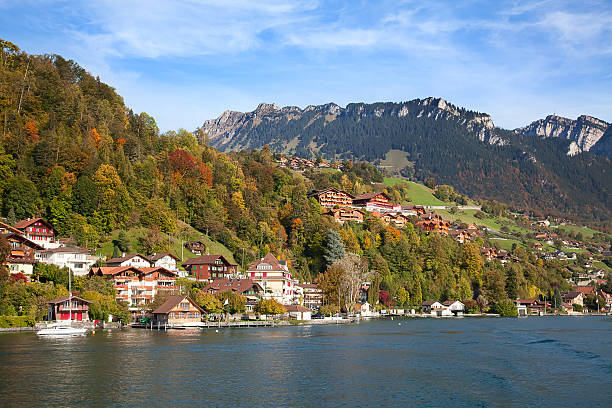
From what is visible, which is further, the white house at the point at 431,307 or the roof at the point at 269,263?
the white house at the point at 431,307

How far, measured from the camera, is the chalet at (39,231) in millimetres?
87062

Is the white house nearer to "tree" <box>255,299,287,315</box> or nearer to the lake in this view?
"tree" <box>255,299,287,315</box>

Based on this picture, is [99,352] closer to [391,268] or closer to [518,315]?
[391,268]

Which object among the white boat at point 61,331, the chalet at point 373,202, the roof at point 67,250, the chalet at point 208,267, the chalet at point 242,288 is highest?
the chalet at point 373,202

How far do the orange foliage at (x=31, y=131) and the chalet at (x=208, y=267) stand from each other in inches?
1326

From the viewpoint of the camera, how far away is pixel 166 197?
115m

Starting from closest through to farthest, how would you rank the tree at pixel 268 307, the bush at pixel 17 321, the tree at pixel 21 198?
the bush at pixel 17 321 → the tree at pixel 21 198 → the tree at pixel 268 307

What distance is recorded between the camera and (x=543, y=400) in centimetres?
3481

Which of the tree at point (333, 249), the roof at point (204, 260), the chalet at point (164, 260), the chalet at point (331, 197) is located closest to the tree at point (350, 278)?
the tree at point (333, 249)

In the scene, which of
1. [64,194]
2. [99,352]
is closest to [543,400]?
[99,352]

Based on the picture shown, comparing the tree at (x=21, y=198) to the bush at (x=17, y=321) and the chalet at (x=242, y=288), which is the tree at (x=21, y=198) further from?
the chalet at (x=242, y=288)

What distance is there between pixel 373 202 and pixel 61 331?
11698cm

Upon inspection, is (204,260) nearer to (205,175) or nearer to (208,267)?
(208,267)

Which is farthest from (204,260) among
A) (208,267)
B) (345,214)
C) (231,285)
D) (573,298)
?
(573,298)
